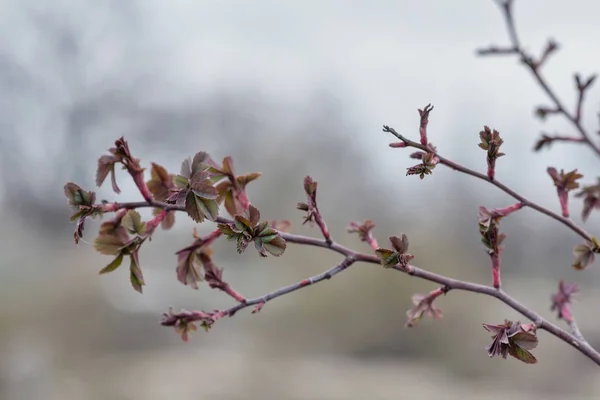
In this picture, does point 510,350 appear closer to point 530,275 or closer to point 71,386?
point 71,386

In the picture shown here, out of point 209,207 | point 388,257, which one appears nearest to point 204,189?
point 209,207

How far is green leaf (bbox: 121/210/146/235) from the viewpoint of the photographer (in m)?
0.36

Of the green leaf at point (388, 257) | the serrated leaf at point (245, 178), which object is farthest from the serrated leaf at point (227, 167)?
the green leaf at point (388, 257)

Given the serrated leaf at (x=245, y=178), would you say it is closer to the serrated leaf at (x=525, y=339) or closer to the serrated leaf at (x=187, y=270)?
the serrated leaf at (x=187, y=270)

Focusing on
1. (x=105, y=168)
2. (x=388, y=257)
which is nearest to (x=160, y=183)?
(x=105, y=168)

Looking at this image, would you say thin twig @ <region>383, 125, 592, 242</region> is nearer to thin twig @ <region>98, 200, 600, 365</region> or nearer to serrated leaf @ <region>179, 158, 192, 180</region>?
thin twig @ <region>98, 200, 600, 365</region>

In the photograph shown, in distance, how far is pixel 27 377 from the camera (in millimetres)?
3596

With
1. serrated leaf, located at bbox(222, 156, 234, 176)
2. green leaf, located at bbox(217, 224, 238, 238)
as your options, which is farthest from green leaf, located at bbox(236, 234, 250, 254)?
serrated leaf, located at bbox(222, 156, 234, 176)

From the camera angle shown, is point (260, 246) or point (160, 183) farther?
point (160, 183)

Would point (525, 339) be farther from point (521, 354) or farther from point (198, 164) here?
point (198, 164)

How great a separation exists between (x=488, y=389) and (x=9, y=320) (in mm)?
3290

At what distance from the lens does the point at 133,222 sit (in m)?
0.36

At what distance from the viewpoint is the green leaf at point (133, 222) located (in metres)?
0.36

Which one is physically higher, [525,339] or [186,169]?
[186,169]
